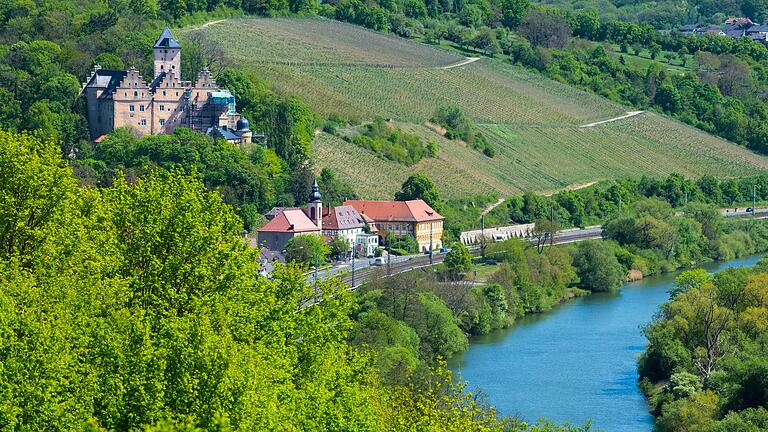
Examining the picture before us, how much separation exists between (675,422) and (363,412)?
17.4 metres

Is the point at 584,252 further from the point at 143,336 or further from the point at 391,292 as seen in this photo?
the point at 143,336

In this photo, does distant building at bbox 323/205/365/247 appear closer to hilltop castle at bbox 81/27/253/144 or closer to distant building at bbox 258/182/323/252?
distant building at bbox 258/182/323/252

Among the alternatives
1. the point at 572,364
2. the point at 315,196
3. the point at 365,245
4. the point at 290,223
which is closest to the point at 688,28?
the point at 365,245

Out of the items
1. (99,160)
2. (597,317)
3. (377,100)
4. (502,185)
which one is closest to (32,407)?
(597,317)

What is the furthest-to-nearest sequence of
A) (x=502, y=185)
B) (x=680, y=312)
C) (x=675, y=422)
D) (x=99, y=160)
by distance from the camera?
(x=502, y=185), (x=99, y=160), (x=680, y=312), (x=675, y=422)

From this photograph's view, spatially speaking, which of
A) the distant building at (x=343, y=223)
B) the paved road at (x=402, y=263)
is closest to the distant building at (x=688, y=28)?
the paved road at (x=402, y=263)

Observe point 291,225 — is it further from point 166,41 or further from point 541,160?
point 541,160

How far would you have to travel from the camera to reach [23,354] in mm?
23891

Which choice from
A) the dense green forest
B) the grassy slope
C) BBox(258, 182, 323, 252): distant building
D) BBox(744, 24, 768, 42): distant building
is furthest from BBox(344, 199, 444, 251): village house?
BBox(744, 24, 768, 42): distant building

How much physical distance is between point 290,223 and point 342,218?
13.9 feet

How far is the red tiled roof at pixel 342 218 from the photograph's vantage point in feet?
237

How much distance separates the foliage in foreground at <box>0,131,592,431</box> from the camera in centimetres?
2380

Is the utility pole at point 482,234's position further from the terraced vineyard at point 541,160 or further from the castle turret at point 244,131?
the castle turret at point 244,131

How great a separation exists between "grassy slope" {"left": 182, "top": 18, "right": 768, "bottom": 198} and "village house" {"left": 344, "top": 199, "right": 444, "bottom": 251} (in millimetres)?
4809
